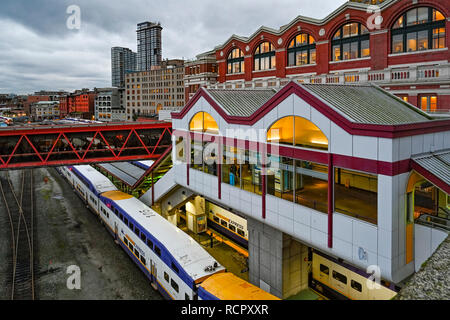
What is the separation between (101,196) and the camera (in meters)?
35.0

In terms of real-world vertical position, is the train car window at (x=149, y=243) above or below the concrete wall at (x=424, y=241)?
below

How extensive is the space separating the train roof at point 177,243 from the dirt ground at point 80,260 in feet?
14.1

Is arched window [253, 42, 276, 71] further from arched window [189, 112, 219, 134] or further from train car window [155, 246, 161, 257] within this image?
train car window [155, 246, 161, 257]

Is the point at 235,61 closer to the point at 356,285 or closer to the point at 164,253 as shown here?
the point at 164,253

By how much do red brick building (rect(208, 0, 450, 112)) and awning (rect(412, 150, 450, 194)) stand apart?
534 inches

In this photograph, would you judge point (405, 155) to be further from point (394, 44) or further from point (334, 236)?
point (394, 44)

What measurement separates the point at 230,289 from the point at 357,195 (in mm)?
8163

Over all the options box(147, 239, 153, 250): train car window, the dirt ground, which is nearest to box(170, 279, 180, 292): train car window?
the dirt ground

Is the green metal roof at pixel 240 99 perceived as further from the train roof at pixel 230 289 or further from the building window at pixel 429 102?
the building window at pixel 429 102

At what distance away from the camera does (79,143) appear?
31.5 meters

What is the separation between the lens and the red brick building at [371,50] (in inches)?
1054

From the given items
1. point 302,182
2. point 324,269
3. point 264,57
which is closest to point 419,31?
point 264,57

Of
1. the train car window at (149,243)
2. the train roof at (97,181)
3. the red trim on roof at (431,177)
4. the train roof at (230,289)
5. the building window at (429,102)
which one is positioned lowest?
the train roof at (230,289)

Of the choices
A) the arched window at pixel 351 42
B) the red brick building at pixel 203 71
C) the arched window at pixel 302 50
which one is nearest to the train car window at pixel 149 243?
the arched window at pixel 351 42
